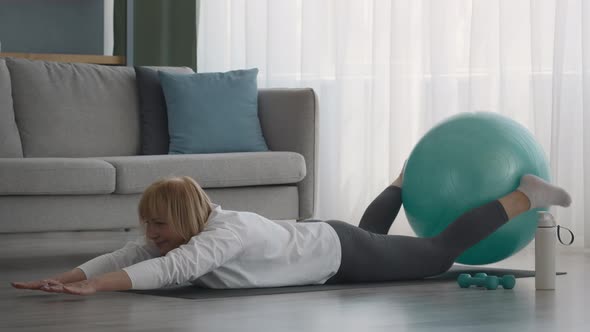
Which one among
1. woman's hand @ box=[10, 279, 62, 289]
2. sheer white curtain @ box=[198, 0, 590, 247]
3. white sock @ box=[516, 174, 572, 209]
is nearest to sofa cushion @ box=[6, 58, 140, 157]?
sheer white curtain @ box=[198, 0, 590, 247]

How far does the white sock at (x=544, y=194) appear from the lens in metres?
3.01

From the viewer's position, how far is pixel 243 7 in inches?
233

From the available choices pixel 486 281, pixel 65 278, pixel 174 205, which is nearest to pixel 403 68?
pixel 486 281

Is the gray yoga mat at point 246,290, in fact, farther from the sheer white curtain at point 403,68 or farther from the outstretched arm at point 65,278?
the sheer white curtain at point 403,68

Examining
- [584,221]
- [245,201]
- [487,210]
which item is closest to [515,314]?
[487,210]

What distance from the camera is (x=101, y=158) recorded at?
386 cm

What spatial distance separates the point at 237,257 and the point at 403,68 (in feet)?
8.50

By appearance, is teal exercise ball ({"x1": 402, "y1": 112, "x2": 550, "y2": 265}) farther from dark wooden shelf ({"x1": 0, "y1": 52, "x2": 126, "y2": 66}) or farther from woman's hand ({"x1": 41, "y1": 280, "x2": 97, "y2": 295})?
dark wooden shelf ({"x1": 0, "y1": 52, "x2": 126, "y2": 66})

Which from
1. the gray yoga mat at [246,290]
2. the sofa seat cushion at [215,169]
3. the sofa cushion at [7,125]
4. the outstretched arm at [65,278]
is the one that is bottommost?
the gray yoga mat at [246,290]

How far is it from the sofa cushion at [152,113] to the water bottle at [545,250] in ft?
6.60

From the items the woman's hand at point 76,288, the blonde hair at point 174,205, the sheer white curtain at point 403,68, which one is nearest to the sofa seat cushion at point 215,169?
the blonde hair at point 174,205

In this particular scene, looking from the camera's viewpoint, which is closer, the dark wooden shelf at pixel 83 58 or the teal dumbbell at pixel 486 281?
the teal dumbbell at pixel 486 281

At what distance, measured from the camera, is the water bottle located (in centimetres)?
283

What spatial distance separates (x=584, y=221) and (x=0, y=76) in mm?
2521
